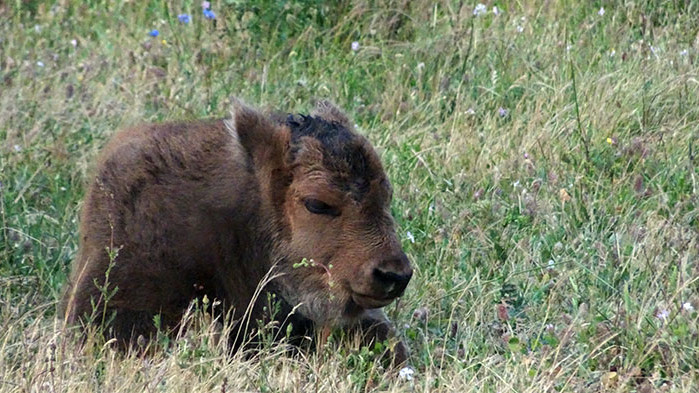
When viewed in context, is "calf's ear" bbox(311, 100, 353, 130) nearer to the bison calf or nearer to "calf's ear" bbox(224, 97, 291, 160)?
the bison calf

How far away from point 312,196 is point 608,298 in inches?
65.9

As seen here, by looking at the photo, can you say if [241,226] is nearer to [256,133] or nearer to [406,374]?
[256,133]

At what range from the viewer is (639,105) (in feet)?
28.8

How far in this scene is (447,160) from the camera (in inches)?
336

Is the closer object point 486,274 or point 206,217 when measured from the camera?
point 206,217

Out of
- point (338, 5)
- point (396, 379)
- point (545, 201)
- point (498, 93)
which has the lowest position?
point (396, 379)

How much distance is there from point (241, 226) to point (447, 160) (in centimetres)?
259

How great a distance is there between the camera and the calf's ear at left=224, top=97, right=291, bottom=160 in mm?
6227

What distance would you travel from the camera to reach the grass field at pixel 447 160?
19.8ft

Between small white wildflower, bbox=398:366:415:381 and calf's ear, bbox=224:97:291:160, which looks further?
calf's ear, bbox=224:97:291:160

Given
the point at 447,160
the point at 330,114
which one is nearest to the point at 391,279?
the point at 330,114

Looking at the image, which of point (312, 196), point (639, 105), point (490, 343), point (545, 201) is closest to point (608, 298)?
point (490, 343)

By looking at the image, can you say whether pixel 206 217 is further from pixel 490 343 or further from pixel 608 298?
pixel 608 298

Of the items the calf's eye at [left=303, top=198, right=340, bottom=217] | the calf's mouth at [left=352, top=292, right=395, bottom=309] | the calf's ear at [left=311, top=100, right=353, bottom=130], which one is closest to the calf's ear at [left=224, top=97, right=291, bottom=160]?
the calf's eye at [left=303, top=198, right=340, bottom=217]
